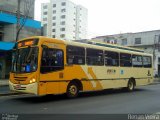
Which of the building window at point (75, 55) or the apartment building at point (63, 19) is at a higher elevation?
the apartment building at point (63, 19)

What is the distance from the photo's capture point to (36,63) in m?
12.8

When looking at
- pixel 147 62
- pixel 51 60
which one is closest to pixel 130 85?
pixel 147 62

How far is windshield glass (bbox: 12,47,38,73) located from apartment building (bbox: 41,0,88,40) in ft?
285

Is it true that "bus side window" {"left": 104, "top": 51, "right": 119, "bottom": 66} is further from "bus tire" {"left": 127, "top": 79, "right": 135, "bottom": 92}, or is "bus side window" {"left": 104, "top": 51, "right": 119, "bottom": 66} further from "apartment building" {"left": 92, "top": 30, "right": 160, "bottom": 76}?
"apartment building" {"left": 92, "top": 30, "right": 160, "bottom": 76}

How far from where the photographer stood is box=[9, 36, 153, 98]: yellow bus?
42.4 ft

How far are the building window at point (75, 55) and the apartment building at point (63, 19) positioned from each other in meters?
85.3

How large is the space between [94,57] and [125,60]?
Answer: 393 centimetres

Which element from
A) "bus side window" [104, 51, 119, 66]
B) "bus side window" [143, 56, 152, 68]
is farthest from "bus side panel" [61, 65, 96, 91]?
"bus side window" [143, 56, 152, 68]

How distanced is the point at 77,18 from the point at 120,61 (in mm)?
94070

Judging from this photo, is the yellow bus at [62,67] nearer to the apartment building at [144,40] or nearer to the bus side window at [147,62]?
the bus side window at [147,62]

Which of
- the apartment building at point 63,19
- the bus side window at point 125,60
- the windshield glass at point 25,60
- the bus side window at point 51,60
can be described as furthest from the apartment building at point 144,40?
the windshield glass at point 25,60

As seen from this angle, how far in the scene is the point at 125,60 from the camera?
19641mm

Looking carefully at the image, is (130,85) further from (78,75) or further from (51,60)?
(51,60)

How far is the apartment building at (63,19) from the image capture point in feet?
342
